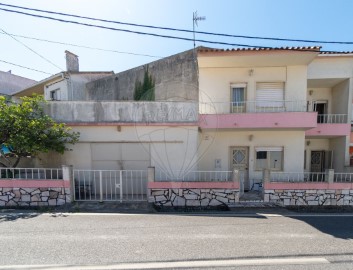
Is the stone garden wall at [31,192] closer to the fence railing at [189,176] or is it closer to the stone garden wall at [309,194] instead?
the fence railing at [189,176]

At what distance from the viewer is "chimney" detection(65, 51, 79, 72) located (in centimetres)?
1334

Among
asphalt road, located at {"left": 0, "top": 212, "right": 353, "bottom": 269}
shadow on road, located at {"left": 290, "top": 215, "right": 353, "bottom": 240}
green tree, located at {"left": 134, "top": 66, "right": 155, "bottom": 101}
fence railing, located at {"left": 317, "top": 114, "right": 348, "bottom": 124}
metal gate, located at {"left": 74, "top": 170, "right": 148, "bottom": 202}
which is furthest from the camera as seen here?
green tree, located at {"left": 134, "top": 66, "right": 155, "bottom": 101}

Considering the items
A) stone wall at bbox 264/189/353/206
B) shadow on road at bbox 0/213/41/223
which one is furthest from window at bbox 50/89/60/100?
stone wall at bbox 264/189/353/206

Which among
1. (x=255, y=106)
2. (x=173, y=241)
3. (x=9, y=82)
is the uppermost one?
(x=9, y=82)

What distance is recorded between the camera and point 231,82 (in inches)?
347

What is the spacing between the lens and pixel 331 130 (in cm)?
892

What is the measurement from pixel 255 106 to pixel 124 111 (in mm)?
5720

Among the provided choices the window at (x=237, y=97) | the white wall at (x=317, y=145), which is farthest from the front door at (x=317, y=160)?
the window at (x=237, y=97)

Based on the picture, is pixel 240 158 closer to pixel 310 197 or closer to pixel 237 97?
pixel 237 97

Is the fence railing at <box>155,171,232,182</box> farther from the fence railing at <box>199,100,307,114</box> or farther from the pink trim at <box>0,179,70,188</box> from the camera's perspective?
the pink trim at <box>0,179,70,188</box>

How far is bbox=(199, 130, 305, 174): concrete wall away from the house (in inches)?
1.8

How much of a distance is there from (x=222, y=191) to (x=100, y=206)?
4.12m

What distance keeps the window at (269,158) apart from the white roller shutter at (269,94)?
6.75 ft

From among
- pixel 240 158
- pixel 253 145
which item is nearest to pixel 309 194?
pixel 253 145
